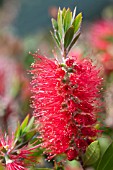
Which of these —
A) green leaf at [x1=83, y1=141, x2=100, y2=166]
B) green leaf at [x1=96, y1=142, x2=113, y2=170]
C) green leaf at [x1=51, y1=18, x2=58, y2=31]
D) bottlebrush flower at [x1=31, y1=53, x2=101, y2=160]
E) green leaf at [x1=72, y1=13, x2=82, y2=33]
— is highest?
green leaf at [x1=51, y1=18, x2=58, y2=31]

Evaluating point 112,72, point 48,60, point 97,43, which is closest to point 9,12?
point 97,43

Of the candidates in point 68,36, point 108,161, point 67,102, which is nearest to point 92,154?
point 108,161

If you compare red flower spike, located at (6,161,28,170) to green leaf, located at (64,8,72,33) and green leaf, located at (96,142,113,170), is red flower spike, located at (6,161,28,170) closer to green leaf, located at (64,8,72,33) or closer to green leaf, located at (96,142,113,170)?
green leaf, located at (96,142,113,170)

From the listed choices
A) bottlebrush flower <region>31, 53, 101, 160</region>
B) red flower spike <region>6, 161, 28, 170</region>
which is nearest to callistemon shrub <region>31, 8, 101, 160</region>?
bottlebrush flower <region>31, 53, 101, 160</region>

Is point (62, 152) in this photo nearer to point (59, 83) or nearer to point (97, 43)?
point (59, 83)

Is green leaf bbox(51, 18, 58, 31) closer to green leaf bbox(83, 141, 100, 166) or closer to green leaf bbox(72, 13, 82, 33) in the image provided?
green leaf bbox(72, 13, 82, 33)

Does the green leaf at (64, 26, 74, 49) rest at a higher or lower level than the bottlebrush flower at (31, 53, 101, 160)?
higher

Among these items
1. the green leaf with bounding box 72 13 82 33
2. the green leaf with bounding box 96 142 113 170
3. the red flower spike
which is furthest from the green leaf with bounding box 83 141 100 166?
the green leaf with bounding box 72 13 82 33
